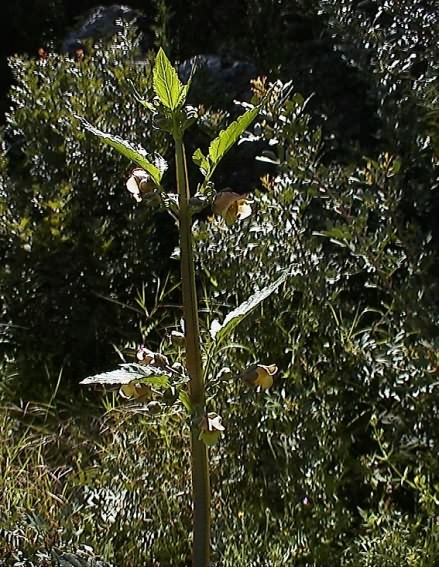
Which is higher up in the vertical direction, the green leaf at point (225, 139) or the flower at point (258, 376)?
the green leaf at point (225, 139)

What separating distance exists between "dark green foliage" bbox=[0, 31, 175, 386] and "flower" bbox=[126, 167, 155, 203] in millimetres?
1462

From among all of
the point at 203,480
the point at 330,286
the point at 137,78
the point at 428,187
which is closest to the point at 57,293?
the point at 137,78

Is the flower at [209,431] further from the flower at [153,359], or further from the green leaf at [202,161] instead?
the green leaf at [202,161]

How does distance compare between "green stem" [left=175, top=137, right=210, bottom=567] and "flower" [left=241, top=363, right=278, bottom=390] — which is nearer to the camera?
"green stem" [left=175, top=137, right=210, bottom=567]

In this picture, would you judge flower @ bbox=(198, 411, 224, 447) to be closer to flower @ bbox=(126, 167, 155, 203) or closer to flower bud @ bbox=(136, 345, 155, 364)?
flower bud @ bbox=(136, 345, 155, 364)

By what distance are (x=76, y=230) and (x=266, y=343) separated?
3.21ft

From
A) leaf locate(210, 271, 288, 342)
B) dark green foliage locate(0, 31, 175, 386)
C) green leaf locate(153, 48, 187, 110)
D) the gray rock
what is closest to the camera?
green leaf locate(153, 48, 187, 110)

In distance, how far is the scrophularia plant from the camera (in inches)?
50.4

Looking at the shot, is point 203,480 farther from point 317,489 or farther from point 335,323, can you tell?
point 335,323

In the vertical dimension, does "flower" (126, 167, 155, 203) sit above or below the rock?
below

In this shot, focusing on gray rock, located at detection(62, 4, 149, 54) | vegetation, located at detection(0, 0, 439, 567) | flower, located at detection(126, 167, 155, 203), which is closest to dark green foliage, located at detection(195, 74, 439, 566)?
vegetation, located at detection(0, 0, 439, 567)

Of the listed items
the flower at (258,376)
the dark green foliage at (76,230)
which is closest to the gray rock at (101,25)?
the dark green foliage at (76,230)

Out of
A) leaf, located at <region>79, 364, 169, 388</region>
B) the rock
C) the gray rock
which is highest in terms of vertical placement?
the gray rock

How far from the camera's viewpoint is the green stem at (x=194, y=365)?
1330mm
